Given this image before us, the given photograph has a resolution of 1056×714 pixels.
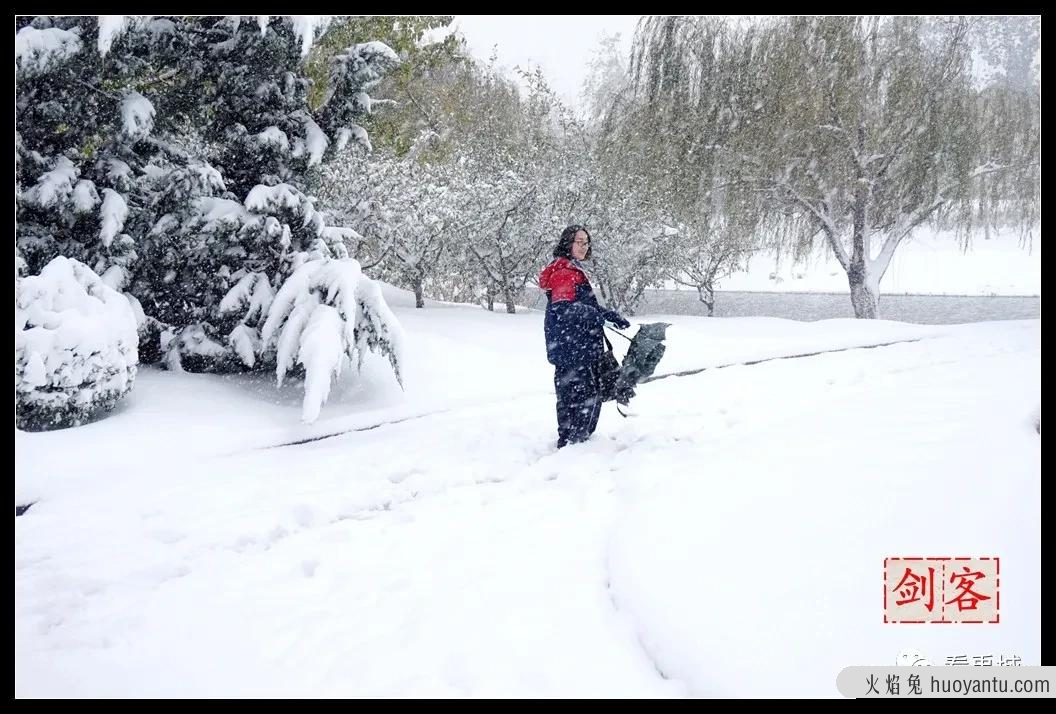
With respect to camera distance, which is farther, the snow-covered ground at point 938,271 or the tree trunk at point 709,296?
the tree trunk at point 709,296

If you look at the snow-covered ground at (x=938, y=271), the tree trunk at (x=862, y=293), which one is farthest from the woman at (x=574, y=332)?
the snow-covered ground at (x=938, y=271)

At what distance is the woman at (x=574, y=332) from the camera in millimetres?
4750

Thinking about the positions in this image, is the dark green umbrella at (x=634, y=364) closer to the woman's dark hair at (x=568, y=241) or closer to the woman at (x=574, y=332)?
the woman at (x=574, y=332)

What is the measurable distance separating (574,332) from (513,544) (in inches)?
71.2

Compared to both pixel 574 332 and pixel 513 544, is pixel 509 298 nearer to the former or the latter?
pixel 574 332

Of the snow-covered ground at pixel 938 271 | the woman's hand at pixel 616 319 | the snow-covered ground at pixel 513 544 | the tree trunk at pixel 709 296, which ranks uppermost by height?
the snow-covered ground at pixel 938 271

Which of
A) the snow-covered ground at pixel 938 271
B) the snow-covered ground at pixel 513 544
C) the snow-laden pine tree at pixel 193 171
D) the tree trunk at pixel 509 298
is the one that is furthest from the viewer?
the snow-covered ground at pixel 938 271

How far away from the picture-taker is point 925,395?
5336 millimetres

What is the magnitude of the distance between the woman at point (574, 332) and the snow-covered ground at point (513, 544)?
238mm

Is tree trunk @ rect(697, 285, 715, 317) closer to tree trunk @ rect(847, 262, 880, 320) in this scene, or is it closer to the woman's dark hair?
tree trunk @ rect(847, 262, 880, 320)

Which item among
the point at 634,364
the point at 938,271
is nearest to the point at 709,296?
the point at 938,271

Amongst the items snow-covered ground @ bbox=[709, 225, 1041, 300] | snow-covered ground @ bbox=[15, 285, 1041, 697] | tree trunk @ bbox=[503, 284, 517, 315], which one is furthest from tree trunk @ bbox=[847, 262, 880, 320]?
snow-covered ground @ bbox=[15, 285, 1041, 697]

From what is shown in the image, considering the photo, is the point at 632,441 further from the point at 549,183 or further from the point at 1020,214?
the point at 1020,214
